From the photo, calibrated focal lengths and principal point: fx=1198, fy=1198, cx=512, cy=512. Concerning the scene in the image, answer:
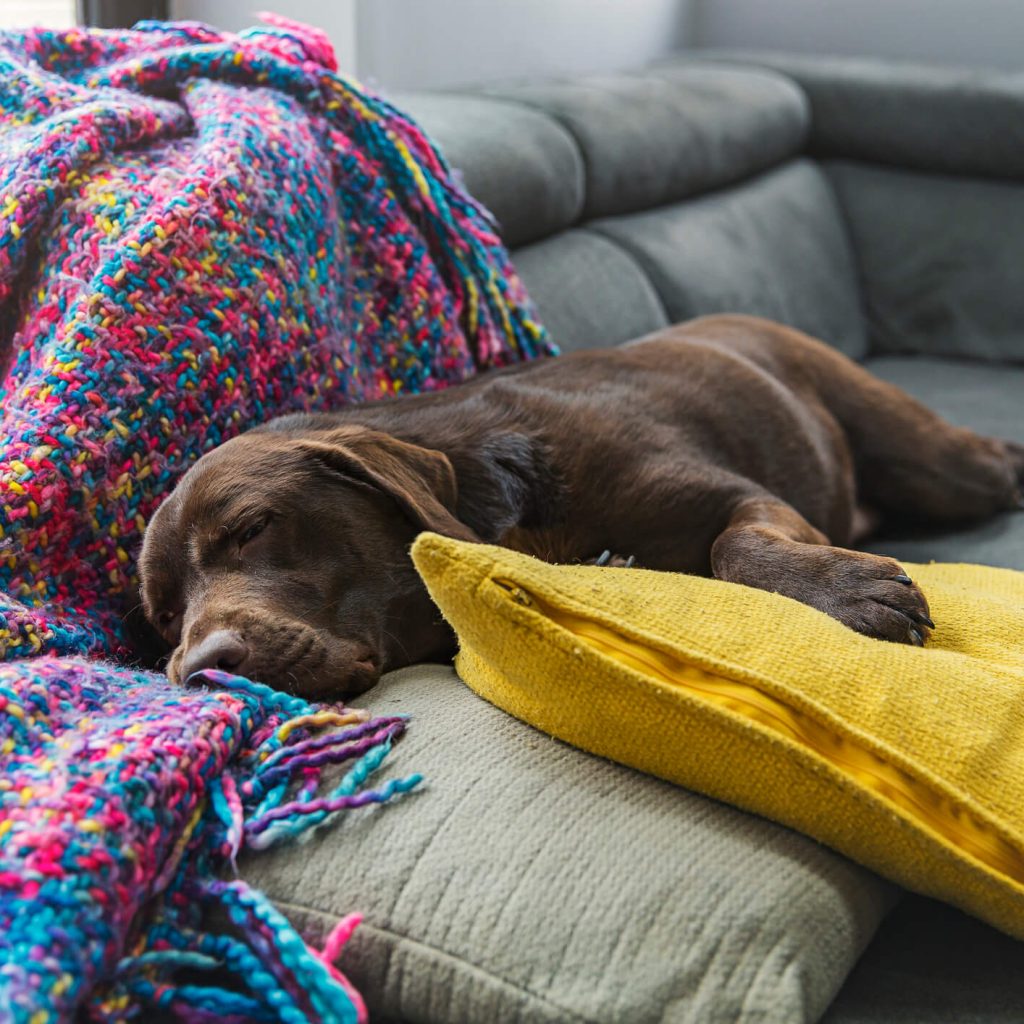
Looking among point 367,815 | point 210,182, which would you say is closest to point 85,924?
point 367,815

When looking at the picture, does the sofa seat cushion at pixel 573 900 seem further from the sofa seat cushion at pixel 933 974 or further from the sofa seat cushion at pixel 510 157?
the sofa seat cushion at pixel 510 157

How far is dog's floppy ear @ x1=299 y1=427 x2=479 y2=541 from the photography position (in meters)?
1.81

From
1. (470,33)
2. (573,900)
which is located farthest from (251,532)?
(470,33)

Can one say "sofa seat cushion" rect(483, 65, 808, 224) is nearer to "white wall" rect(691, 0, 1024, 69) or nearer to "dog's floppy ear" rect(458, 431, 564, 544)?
"white wall" rect(691, 0, 1024, 69)

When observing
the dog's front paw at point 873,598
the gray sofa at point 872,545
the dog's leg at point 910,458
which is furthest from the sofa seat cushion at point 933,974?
the dog's leg at point 910,458

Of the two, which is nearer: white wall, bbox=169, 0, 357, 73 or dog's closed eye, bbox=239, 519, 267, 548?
dog's closed eye, bbox=239, 519, 267, 548

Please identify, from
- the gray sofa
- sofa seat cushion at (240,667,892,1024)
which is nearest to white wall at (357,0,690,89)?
the gray sofa

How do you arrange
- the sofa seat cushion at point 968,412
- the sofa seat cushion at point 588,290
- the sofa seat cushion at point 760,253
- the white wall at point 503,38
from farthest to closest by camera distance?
1. the white wall at point 503,38
2. the sofa seat cushion at point 760,253
3. the sofa seat cushion at point 588,290
4. the sofa seat cushion at point 968,412

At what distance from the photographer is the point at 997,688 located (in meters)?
1.43

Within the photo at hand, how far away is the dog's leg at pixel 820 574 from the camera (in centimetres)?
168

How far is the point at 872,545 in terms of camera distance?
2939mm

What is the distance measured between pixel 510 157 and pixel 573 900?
2.31 meters

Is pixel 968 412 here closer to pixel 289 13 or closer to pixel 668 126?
pixel 668 126

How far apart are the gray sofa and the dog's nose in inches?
8.2
